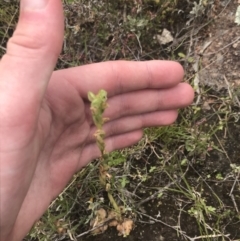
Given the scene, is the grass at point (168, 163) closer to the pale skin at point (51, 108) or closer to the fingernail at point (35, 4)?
the pale skin at point (51, 108)

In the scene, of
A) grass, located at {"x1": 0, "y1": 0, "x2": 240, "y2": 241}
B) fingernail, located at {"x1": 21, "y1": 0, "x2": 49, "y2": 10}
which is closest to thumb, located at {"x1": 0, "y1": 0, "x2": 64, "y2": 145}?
fingernail, located at {"x1": 21, "y1": 0, "x2": 49, "y2": 10}

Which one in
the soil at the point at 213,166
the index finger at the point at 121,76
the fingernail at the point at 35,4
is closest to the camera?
the fingernail at the point at 35,4

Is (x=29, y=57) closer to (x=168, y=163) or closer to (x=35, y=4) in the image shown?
(x=35, y=4)

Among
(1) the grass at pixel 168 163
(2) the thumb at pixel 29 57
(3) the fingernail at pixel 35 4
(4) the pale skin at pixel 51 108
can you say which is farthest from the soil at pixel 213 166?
(3) the fingernail at pixel 35 4

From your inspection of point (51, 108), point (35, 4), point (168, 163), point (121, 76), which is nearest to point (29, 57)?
point (35, 4)

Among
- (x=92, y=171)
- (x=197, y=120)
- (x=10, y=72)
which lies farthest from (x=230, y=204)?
(x=10, y=72)

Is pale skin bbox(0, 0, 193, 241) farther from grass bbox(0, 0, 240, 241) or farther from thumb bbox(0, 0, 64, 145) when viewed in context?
grass bbox(0, 0, 240, 241)
